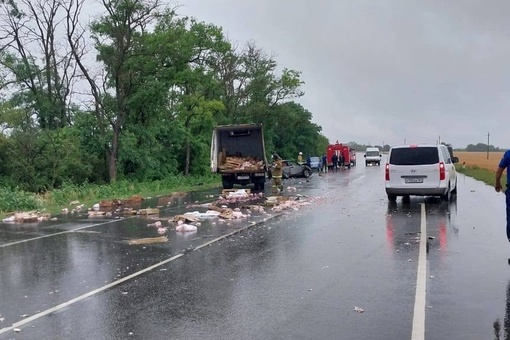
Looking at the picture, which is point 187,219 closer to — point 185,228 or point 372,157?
point 185,228

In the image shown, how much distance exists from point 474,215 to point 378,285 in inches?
348

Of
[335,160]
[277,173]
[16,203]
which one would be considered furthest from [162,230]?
[335,160]

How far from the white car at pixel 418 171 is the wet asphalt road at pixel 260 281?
3645 millimetres

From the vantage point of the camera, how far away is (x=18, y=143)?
101ft

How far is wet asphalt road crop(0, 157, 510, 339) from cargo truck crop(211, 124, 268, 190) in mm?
12807

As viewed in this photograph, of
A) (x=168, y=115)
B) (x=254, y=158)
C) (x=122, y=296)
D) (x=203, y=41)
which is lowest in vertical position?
(x=122, y=296)

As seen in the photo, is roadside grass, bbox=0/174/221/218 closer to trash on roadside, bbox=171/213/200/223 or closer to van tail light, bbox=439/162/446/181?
trash on roadside, bbox=171/213/200/223

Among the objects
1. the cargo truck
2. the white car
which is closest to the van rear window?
the white car

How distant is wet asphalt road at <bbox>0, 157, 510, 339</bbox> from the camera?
225 inches

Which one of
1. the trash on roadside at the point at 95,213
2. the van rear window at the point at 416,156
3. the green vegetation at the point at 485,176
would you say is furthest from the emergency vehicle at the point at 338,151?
the trash on roadside at the point at 95,213

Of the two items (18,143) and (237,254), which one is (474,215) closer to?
(237,254)

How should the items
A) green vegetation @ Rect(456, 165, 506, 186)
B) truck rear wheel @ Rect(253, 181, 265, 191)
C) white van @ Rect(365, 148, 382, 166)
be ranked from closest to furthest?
truck rear wheel @ Rect(253, 181, 265, 191) → green vegetation @ Rect(456, 165, 506, 186) → white van @ Rect(365, 148, 382, 166)

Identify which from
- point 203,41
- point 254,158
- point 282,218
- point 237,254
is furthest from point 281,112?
point 237,254

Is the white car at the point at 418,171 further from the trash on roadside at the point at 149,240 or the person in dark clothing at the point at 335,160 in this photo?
the person in dark clothing at the point at 335,160
